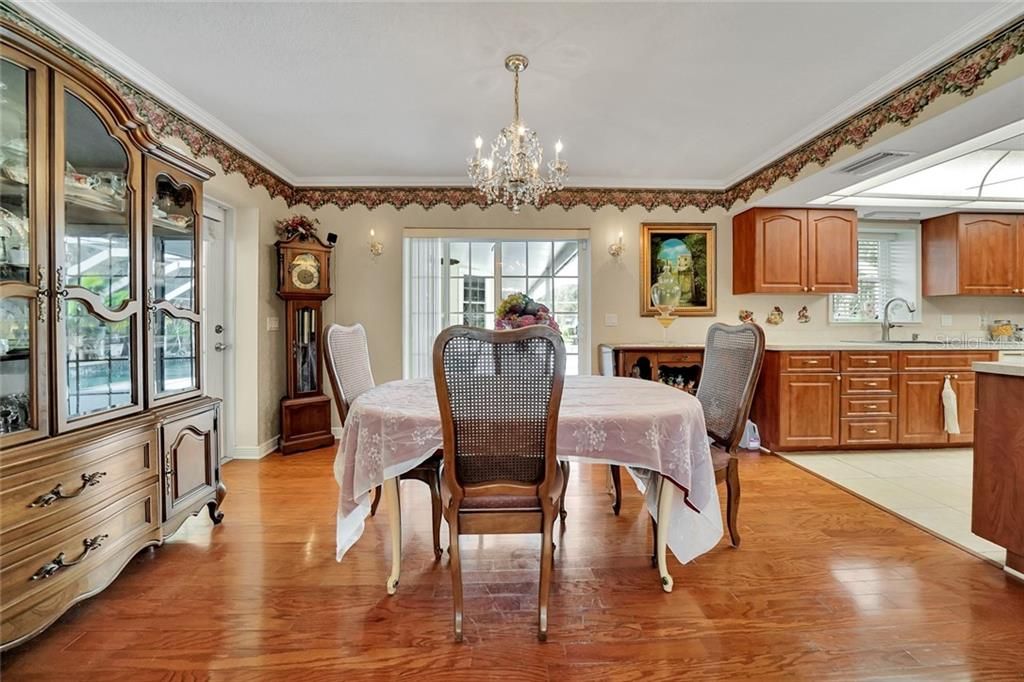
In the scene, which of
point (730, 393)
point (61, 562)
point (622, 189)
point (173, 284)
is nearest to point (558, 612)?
point (730, 393)

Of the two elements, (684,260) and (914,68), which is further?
(684,260)

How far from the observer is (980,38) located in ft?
6.57

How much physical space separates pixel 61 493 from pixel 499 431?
151cm

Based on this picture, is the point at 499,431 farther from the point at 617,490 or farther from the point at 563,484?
the point at 617,490

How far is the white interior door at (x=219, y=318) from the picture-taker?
11.3ft

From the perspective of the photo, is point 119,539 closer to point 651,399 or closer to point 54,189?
point 54,189

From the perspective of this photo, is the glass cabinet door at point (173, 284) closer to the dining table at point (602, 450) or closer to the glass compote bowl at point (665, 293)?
the dining table at point (602, 450)

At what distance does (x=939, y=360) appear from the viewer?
369 cm

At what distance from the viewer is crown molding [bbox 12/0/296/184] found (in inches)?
75.0

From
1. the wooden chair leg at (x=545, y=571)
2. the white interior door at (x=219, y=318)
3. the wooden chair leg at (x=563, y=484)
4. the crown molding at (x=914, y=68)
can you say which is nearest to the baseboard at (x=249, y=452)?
the white interior door at (x=219, y=318)

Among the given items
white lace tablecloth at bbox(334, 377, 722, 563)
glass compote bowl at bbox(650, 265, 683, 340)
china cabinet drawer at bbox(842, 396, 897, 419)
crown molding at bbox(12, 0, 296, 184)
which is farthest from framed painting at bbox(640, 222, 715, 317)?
crown molding at bbox(12, 0, 296, 184)

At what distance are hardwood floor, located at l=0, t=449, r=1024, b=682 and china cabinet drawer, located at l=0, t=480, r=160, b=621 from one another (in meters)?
0.24

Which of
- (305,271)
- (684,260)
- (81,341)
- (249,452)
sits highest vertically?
(684,260)

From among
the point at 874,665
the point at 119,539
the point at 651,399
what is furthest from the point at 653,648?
the point at 119,539
